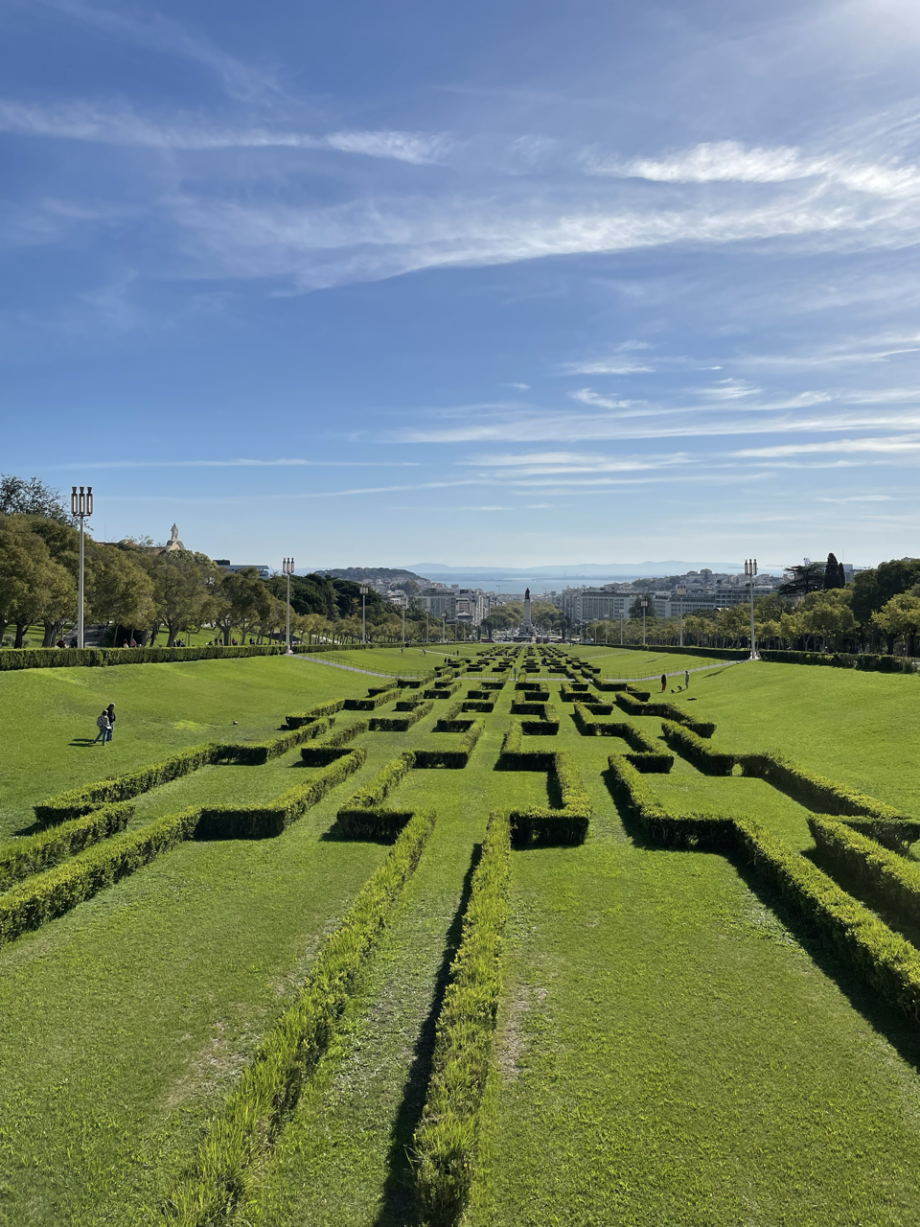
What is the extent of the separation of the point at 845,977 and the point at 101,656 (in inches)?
1460

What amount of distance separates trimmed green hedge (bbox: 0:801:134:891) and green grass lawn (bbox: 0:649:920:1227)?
69.5 inches

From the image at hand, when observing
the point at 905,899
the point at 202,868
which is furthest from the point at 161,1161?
the point at 905,899

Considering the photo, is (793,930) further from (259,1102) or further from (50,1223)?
(50,1223)

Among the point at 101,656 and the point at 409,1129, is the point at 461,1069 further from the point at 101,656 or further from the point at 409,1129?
the point at 101,656

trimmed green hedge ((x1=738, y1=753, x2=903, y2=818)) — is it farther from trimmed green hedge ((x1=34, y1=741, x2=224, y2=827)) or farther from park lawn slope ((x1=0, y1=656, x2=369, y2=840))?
park lawn slope ((x1=0, y1=656, x2=369, y2=840))

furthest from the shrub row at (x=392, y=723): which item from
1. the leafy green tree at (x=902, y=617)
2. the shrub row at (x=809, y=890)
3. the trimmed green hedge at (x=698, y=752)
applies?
the leafy green tree at (x=902, y=617)

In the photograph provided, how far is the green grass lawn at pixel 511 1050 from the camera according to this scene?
6418mm

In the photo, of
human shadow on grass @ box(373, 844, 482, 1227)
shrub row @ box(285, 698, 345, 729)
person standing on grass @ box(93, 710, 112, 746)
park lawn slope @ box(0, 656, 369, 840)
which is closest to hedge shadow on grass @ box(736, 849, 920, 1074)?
human shadow on grass @ box(373, 844, 482, 1227)

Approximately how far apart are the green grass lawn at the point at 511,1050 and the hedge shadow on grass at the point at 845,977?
0.24ft

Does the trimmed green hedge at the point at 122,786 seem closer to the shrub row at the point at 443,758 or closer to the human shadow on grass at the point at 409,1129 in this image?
the shrub row at the point at 443,758

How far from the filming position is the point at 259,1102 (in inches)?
269

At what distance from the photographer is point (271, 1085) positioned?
7035mm

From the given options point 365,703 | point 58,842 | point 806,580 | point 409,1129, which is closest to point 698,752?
point 365,703

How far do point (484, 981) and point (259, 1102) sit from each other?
10.00ft
